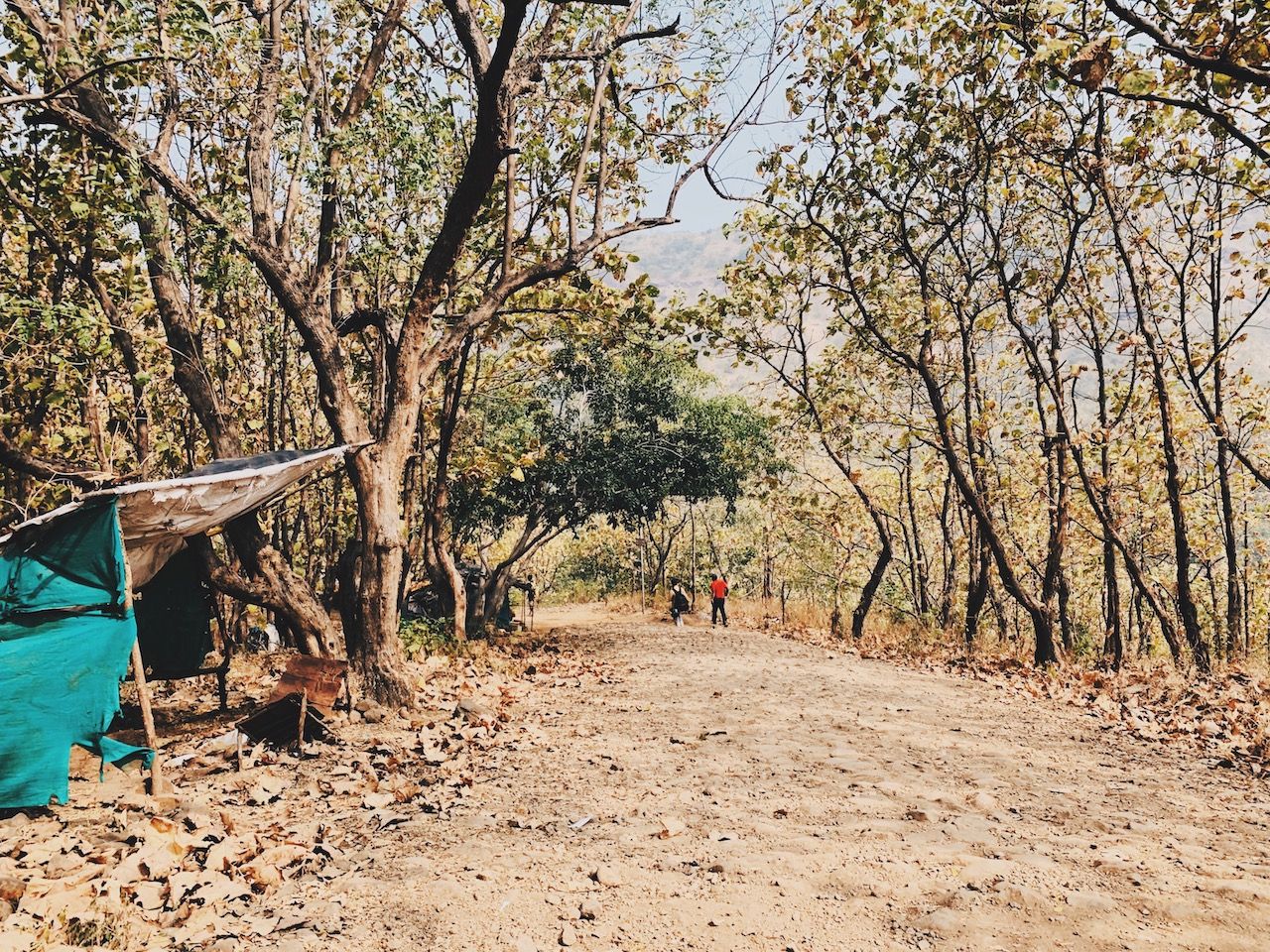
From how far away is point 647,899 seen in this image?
3.75 metres

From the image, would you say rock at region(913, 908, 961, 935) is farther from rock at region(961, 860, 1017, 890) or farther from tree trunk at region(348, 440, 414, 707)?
tree trunk at region(348, 440, 414, 707)

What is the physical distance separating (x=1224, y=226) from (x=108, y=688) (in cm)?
1346

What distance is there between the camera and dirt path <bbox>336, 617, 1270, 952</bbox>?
11.2 ft

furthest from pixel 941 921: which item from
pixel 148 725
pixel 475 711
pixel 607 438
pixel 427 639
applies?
pixel 607 438

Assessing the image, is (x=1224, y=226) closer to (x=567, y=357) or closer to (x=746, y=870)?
(x=746, y=870)

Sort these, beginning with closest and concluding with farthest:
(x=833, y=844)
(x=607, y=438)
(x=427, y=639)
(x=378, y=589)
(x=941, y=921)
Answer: (x=941, y=921), (x=833, y=844), (x=378, y=589), (x=427, y=639), (x=607, y=438)

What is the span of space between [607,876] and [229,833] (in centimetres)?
255

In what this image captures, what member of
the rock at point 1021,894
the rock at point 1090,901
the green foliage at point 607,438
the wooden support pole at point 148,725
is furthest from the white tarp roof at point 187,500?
the green foliage at point 607,438

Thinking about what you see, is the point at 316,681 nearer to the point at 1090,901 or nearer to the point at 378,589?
the point at 378,589

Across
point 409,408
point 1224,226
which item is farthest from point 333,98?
point 1224,226

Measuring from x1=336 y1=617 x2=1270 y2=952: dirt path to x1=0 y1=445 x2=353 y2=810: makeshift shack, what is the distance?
7.89ft

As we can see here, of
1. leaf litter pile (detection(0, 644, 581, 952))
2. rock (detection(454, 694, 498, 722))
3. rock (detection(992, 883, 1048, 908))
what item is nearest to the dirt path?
rock (detection(992, 883, 1048, 908))

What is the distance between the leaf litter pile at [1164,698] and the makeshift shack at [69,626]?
8647mm

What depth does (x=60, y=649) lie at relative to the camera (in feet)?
16.5
